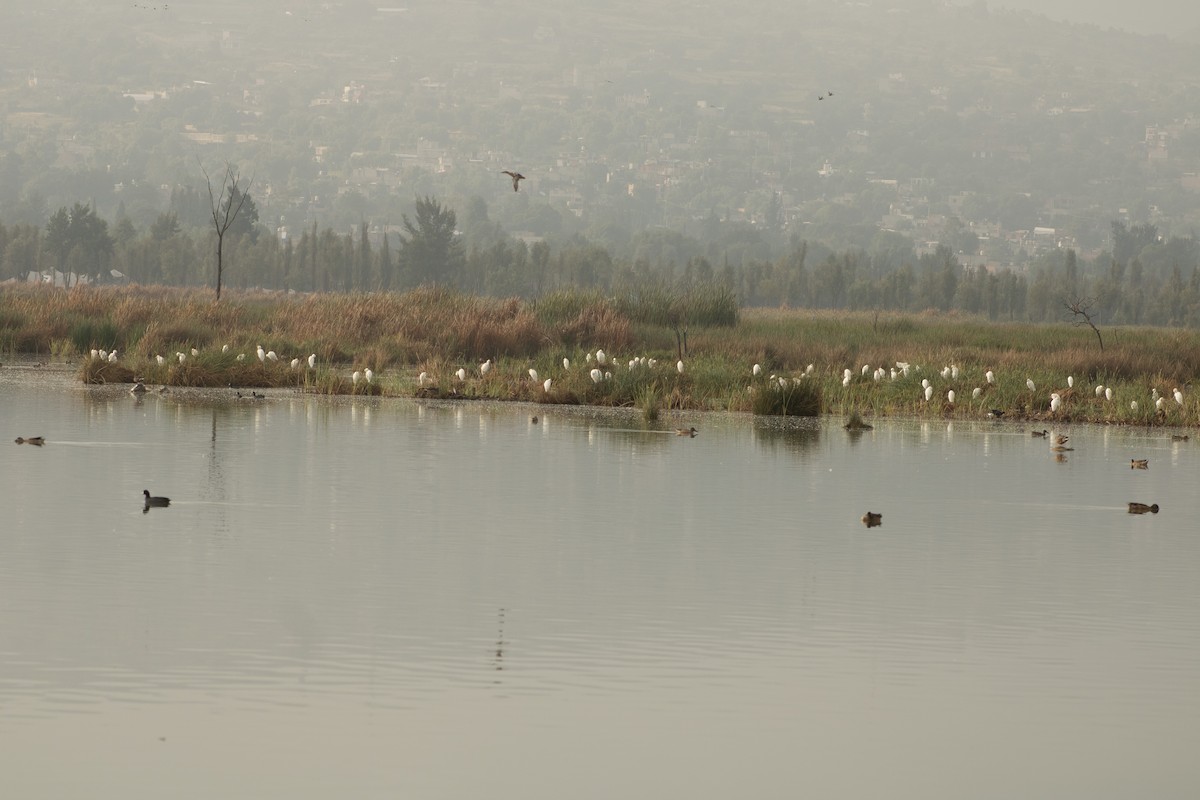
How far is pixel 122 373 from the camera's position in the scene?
3562cm

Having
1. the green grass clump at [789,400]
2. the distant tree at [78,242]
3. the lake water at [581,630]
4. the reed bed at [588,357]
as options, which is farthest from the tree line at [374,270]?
the lake water at [581,630]

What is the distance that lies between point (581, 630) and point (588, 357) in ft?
79.0

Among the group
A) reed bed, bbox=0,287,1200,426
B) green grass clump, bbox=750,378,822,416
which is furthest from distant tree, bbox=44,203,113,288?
green grass clump, bbox=750,378,822,416

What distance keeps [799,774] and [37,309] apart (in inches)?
1598

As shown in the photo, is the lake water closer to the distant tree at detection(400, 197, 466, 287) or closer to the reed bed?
the reed bed

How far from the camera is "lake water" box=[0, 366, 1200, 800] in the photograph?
8836 mm

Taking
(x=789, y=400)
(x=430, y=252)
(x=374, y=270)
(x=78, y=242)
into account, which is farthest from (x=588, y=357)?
(x=374, y=270)

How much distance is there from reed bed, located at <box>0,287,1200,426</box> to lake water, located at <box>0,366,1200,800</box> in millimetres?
10942

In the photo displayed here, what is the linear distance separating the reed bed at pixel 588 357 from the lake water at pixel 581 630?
10942mm

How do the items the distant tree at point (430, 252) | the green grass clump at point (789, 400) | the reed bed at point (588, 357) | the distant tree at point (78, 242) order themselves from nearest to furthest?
1. the green grass clump at point (789, 400)
2. the reed bed at point (588, 357)
3. the distant tree at point (78, 242)
4. the distant tree at point (430, 252)

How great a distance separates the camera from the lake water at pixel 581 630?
884 cm

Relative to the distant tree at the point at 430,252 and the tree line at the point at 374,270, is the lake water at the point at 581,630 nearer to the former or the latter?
the tree line at the point at 374,270

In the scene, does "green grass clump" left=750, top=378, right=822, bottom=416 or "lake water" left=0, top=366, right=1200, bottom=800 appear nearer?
"lake water" left=0, top=366, right=1200, bottom=800

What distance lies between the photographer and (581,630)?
1182 cm
